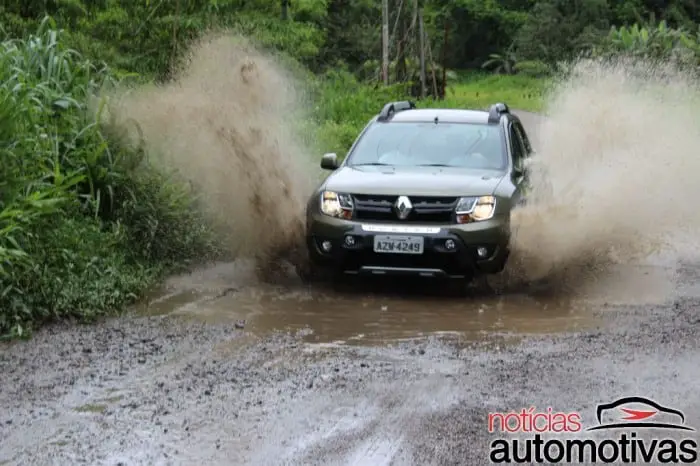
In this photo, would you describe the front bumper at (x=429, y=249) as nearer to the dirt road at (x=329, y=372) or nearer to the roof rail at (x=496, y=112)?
the dirt road at (x=329, y=372)

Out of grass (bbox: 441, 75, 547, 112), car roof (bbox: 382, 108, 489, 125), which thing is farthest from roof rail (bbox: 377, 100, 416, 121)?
grass (bbox: 441, 75, 547, 112)

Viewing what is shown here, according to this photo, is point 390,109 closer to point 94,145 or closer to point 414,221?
point 414,221

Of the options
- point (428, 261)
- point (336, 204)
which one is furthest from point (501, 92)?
point (428, 261)

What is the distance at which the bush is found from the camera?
8555mm

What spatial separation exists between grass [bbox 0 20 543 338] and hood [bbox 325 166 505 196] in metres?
1.84

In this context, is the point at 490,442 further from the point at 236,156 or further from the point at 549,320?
the point at 236,156

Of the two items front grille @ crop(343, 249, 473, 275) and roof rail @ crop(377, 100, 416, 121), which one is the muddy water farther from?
roof rail @ crop(377, 100, 416, 121)

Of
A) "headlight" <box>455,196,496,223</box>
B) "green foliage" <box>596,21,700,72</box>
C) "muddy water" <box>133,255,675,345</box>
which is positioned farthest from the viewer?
"green foliage" <box>596,21,700,72</box>

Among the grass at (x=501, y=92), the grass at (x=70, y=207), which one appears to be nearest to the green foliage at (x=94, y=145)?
the grass at (x=70, y=207)

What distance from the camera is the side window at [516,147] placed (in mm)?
10828

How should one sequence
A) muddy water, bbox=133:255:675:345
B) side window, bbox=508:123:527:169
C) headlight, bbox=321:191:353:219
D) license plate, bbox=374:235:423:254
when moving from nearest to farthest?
muddy water, bbox=133:255:675:345, license plate, bbox=374:235:423:254, headlight, bbox=321:191:353:219, side window, bbox=508:123:527:169

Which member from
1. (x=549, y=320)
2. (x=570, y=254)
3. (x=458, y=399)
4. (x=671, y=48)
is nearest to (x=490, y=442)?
(x=458, y=399)

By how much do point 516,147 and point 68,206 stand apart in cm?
439

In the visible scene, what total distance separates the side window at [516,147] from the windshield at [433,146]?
19cm
